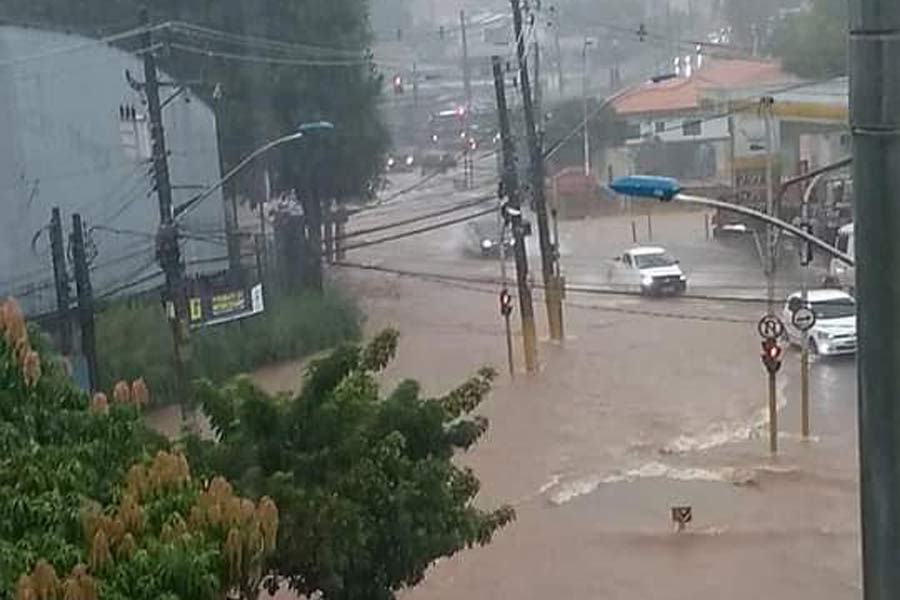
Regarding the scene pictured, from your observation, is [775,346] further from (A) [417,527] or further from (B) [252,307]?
(B) [252,307]

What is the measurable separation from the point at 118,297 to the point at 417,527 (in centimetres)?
1131

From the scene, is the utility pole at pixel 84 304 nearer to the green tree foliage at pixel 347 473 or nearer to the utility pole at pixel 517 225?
the utility pole at pixel 517 225

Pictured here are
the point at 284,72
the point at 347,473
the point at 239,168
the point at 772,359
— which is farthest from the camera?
the point at 284,72

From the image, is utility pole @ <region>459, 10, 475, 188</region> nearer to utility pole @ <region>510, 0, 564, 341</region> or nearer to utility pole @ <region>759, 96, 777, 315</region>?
utility pole @ <region>759, 96, 777, 315</region>

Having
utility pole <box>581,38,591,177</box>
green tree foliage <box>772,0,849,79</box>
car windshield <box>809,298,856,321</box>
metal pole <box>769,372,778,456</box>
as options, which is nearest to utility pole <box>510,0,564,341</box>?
car windshield <box>809,298,856,321</box>

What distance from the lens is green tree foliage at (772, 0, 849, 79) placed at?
23.5m

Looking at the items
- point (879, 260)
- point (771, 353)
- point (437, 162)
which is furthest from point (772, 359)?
point (437, 162)

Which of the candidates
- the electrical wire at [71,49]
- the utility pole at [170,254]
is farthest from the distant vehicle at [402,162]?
the utility pole at [170,254]

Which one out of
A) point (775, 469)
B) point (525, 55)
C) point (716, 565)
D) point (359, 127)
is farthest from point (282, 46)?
point (716, 565)

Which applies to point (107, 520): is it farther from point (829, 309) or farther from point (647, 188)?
point (829, 309)

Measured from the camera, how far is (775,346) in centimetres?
1139

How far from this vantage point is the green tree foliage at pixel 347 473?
611 centimetres

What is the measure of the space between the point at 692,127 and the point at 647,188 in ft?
70.9

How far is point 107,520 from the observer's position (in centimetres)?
392
